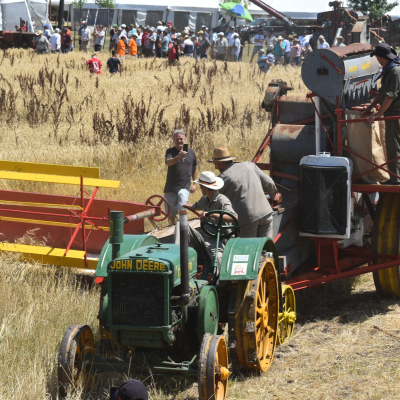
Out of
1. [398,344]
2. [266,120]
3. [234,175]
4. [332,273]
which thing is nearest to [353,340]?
[398,344]

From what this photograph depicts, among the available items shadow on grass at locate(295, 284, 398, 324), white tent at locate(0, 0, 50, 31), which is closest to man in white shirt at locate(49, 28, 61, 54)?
white tent at locate(0, 0, 50, 31)

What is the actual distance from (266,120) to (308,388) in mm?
10858

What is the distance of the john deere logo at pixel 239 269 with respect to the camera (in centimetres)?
479

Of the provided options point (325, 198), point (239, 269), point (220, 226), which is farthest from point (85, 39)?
point (239, 269)

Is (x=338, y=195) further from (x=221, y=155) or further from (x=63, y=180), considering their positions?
(x=63, y=180)

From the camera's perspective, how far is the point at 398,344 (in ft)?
19.0

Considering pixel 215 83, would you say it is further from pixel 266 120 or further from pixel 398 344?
pixel 398 344

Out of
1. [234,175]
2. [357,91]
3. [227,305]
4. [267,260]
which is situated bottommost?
[227,305]

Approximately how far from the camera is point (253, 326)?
15.6 feet

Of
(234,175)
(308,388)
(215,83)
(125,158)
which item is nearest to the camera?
(308,388)

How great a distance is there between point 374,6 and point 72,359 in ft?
135

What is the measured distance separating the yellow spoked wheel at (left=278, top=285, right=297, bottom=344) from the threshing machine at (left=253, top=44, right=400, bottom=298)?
1.03 ft

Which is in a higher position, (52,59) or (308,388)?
(52,59)

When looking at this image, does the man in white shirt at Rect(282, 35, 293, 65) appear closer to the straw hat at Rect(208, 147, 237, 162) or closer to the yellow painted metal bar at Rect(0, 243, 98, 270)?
the yellow painted metal bar at Rect(0, 243, 98, 270)
